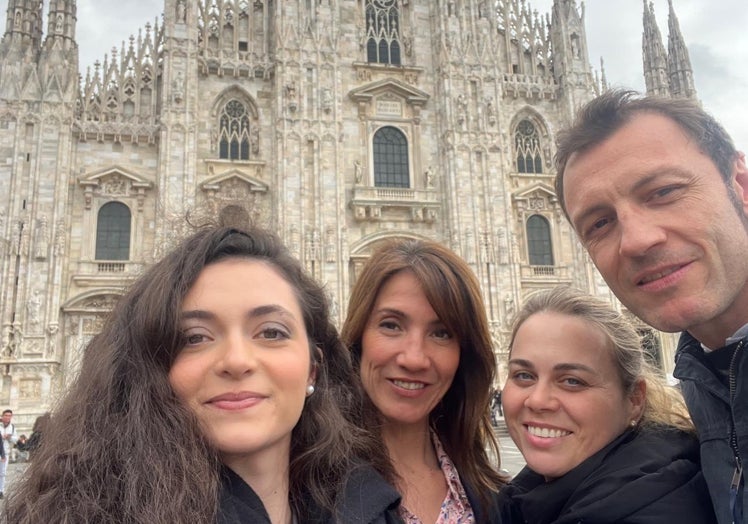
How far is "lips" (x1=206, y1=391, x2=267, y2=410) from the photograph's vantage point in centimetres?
177

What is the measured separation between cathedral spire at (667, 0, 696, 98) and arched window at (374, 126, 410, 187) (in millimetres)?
12118

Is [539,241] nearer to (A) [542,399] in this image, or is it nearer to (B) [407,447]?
(B) [407,447]

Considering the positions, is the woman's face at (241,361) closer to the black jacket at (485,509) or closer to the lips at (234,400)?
the lips at (234,400)

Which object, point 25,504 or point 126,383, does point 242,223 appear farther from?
point 25,504

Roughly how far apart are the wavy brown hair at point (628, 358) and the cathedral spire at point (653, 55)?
24773 millimetres

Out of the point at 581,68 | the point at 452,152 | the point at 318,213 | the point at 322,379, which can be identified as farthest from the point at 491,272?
the point at 322,379

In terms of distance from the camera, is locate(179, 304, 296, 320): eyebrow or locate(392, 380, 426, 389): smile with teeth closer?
locate(179, 304, 296, 320): eyebrow

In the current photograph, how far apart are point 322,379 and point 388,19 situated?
71.6 ft

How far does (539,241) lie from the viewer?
21.3m

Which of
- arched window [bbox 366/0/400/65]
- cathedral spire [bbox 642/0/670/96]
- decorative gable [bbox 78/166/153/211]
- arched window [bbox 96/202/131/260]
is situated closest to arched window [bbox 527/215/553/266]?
arched window [bbox 366/0/400/65]

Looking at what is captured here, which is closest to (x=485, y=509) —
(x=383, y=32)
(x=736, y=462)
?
(x=736, y=462)

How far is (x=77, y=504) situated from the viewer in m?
1.50

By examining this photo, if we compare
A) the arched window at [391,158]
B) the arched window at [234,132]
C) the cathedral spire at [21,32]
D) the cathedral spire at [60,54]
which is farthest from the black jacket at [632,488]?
the cathedral spire at [21,32]

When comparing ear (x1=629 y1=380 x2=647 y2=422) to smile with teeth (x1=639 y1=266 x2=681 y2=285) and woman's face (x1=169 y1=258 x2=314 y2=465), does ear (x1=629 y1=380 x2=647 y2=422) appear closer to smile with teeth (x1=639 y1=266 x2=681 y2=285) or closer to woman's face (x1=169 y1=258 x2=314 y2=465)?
smile with teeth (x1=639 y1=266 x2=681 y2=285)
